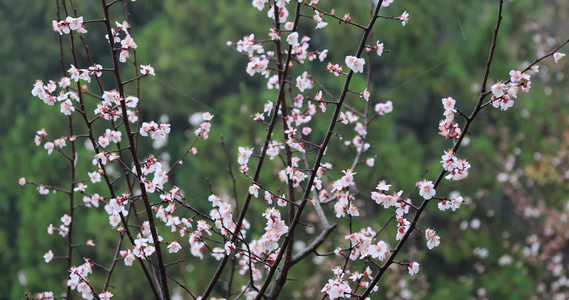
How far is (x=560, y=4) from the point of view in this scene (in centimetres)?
1067

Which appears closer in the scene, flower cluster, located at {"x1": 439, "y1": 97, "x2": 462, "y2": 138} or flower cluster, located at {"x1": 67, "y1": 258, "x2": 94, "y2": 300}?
flower cluster, located at {"x1": 439, "y1": 97, "x2": 462, "y2": 138}

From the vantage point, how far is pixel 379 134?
6641 millimetres

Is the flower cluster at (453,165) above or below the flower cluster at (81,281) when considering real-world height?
above

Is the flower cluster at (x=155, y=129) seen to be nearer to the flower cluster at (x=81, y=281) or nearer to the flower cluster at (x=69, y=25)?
the flower cluster at (x=69, y=25)

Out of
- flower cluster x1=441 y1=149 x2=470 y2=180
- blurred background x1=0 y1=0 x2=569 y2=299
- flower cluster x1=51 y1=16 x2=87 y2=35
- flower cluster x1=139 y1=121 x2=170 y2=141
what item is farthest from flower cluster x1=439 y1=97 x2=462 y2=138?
blurred background x1=0 y1=0 x2=569 y2=299

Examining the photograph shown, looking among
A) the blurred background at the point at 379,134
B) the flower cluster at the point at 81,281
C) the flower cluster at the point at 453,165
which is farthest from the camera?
the blurred background at the point at 379,134

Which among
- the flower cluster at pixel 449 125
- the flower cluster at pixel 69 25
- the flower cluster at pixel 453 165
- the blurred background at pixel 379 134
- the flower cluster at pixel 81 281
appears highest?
the blurred background at pixel 379 134

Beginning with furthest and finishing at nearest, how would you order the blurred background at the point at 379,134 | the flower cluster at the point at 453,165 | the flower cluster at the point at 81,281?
1. the blurred background at the point at 379,134
2. the flower cluster at the point at 81,281
3. the flower cluster at the point at 453,165

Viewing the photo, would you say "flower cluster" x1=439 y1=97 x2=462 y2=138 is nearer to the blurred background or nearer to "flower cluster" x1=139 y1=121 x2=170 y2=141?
"flower cluster" x1=139 y1=121 x2=170 y2=141

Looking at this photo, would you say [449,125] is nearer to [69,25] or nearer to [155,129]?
[155,129]

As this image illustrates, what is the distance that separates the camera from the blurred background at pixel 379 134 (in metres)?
6.21

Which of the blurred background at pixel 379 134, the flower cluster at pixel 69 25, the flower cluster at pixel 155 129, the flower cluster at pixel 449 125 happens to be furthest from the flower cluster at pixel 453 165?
the blurred background at pixel 379 134

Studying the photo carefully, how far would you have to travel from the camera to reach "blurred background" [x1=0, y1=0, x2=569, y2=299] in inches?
244

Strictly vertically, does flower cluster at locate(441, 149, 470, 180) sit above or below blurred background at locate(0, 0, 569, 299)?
below
